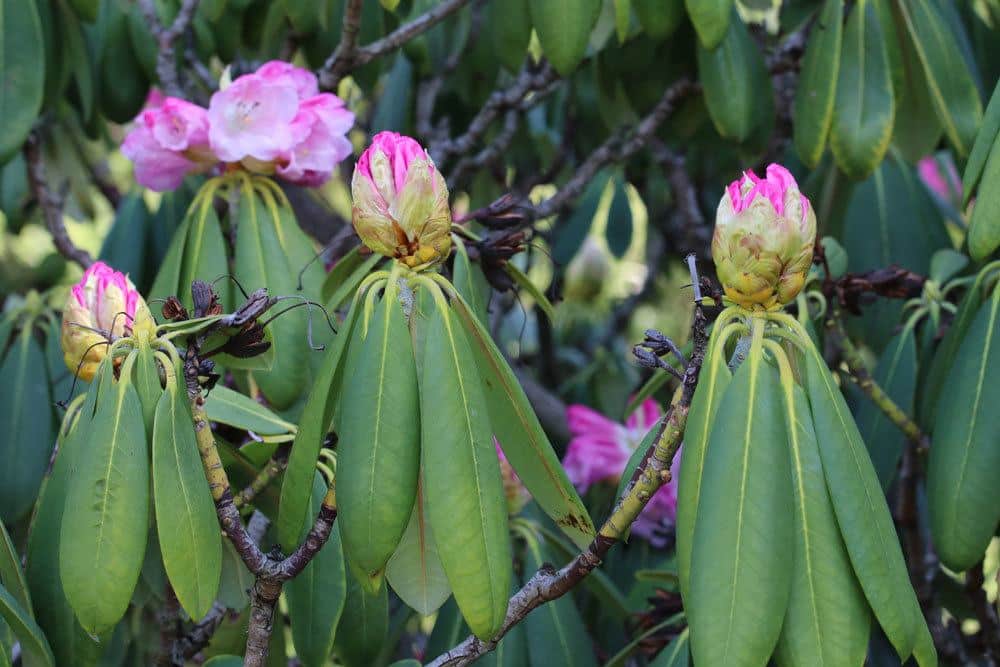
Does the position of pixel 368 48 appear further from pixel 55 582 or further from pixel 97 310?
pixel 55 582

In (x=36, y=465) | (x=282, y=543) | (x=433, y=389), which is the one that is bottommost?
(x=36, y=465)

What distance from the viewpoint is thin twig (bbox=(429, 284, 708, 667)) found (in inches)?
31.7

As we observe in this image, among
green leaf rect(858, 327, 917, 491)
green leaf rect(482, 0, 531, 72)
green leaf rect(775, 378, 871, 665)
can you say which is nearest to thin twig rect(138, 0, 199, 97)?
green leaf rect(482, 0, 531, 72)

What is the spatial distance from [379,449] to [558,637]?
0.55 meters

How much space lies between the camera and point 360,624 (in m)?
1.10

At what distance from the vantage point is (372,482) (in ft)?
2.52

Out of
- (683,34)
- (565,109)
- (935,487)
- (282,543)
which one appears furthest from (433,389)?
(565,109)

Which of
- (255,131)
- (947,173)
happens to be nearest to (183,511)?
(255,131)

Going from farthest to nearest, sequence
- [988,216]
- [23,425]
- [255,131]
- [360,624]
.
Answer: [23,425] < [255,131] < [360,624] < [988,216]

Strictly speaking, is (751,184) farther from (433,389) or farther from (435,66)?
(435,66)

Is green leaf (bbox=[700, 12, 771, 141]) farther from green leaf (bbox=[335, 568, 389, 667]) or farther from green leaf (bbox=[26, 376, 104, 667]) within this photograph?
green leaf (bbox=[26, 376, 104, 667])

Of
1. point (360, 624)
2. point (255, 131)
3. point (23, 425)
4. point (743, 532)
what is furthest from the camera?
point (23, 425)

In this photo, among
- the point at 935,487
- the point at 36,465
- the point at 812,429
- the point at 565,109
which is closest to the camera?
the point at 812,429

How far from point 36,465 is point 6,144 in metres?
0.36
